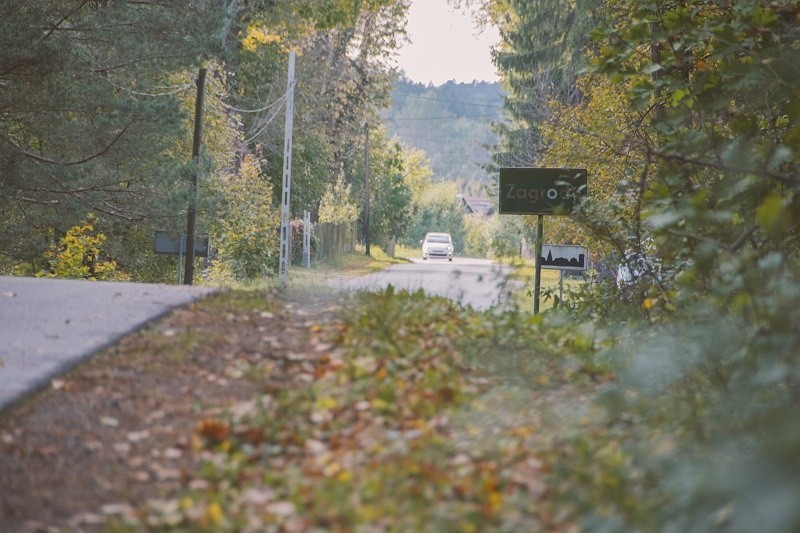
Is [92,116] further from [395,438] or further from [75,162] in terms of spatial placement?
[395,438]

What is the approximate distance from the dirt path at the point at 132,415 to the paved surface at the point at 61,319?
24 cm

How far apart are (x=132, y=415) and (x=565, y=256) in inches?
462

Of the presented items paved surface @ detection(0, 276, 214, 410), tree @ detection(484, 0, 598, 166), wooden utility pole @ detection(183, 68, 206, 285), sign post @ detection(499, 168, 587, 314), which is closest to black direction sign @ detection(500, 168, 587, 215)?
sign post @ detection(499, 168, 587, 314)

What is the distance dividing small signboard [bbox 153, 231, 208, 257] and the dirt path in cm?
2205

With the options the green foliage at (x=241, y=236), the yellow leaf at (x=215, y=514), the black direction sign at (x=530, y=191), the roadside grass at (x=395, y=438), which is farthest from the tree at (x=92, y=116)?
the yellow leaf at (x=215, y=514)

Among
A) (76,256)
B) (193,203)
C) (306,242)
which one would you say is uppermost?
(193,203)

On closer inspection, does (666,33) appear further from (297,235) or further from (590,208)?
(297,235)

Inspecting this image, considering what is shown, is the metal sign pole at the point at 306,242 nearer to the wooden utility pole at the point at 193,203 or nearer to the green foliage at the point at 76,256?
the wooden utility pole at the point at 193,203

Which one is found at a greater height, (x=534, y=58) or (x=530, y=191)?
(x=534, y=58)

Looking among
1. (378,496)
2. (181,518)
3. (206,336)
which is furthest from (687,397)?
(206,336)

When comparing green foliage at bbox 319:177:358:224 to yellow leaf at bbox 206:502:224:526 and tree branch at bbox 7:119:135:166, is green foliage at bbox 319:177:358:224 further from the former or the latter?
yellow leaf at bbox 206:502:224:526

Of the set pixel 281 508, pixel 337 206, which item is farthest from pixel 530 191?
pixel 337 206

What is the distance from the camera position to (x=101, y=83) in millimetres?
26281

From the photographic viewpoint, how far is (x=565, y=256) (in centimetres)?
1750
